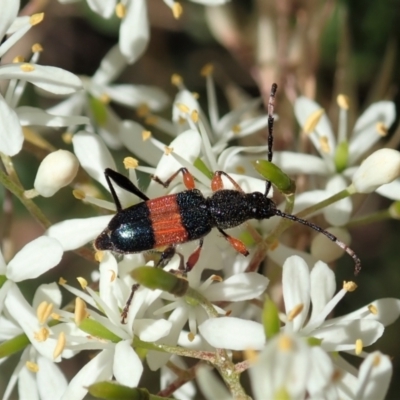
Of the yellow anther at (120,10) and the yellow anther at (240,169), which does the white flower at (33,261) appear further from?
the yellow anther at (120,10)

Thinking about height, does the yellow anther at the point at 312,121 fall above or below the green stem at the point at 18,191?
below

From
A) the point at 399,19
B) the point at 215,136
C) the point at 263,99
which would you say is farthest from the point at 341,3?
the point at 215,136

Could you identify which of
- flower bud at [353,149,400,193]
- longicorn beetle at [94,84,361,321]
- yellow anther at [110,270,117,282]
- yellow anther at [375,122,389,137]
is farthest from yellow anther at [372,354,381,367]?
yellow anther at [375,122,389,137]

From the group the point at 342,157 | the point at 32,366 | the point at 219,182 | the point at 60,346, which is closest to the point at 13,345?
the point at 32,366

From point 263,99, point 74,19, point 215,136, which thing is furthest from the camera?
point 74,19

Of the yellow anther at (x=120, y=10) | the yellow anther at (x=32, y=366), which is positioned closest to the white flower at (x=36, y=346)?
the yellow anther at (x=32, y=366)

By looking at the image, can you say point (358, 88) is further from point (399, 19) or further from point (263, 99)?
point (263, 99)
